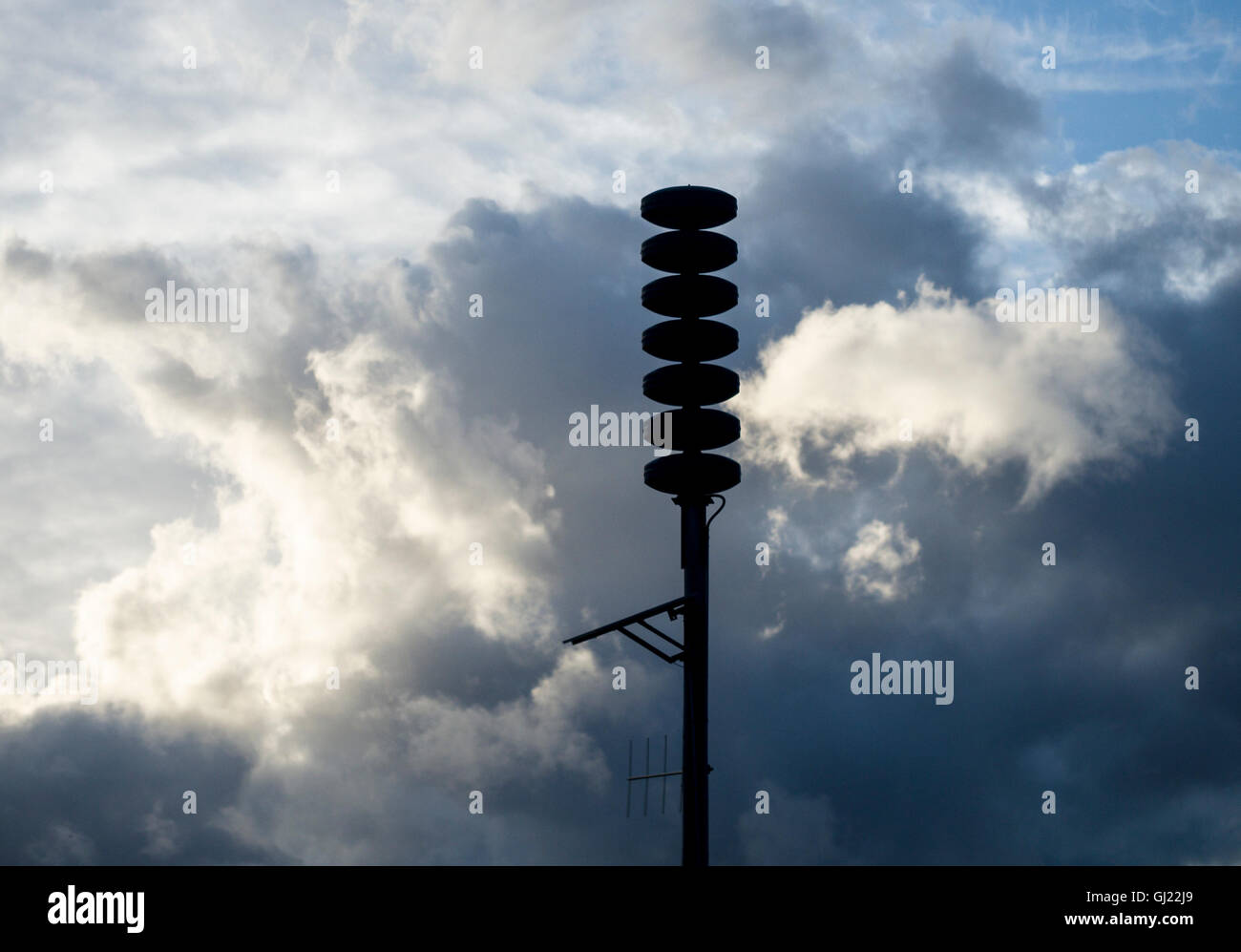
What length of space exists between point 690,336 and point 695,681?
1092 centimetres

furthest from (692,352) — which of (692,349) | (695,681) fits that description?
(695,681)

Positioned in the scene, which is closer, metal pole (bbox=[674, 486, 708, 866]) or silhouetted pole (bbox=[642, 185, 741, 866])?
metal pole (bbox=[674, 486, 708, 866])

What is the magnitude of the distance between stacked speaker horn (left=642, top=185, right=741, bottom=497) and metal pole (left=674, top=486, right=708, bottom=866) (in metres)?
1.02

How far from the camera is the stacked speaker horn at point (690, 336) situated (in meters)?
46.1

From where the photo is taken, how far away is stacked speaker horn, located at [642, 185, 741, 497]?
46.1 meters

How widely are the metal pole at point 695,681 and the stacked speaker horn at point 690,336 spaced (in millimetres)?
1017

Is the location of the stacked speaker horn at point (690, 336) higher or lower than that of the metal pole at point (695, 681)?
higher

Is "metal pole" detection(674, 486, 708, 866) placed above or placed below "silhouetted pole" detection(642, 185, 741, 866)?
below

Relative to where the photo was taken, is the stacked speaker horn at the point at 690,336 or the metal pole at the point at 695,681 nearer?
the metal pole at the point at 695,681

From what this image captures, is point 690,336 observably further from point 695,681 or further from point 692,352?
point 695,681
